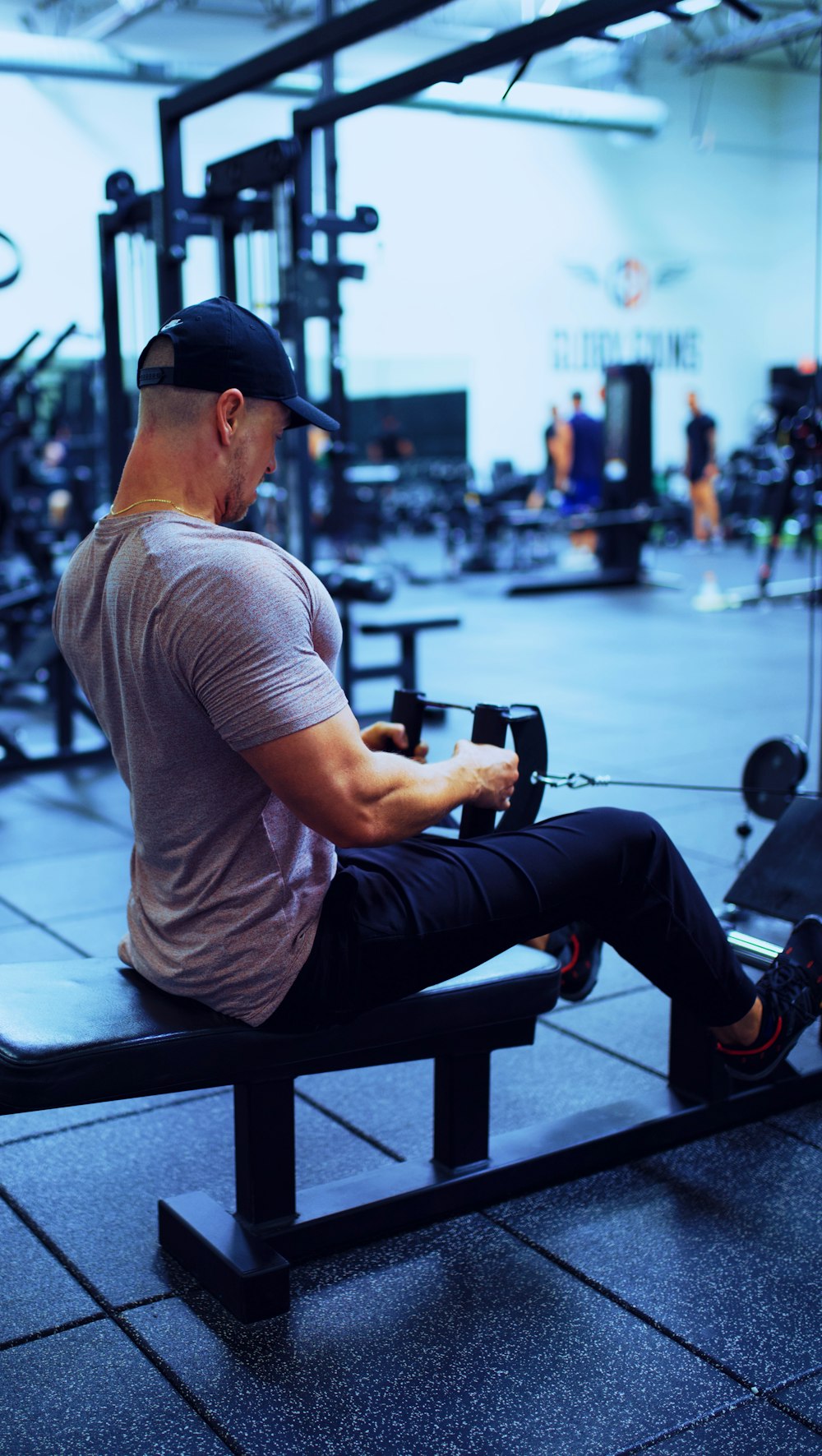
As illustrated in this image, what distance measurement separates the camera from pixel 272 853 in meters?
1.47

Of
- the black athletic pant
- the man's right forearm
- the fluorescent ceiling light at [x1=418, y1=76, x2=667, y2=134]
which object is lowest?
the black athletic pant

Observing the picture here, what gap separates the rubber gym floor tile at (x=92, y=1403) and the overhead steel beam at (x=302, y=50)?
2235 mm

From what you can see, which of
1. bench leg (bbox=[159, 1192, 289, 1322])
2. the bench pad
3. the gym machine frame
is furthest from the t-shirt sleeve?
the gym machine frame

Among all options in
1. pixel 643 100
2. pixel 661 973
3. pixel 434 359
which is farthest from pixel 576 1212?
pixel 434 359

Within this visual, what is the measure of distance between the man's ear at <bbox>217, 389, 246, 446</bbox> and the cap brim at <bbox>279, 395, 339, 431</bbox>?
6 cm

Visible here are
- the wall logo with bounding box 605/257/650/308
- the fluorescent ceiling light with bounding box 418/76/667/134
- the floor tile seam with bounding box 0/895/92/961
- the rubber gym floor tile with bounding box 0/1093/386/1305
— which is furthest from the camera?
the wall logo with bounding box 605/257/650/308

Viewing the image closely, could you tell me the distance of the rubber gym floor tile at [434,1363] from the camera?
1394 mm

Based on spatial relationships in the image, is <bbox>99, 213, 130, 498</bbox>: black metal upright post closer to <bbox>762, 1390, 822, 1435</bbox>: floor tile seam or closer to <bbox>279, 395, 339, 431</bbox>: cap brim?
<bbox>279, 395, 339, 431</bbox>: cap brim

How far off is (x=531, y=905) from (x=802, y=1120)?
0.76 m

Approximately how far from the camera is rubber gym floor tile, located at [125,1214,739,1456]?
139 centimetres

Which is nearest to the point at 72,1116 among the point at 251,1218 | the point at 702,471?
the point at 251,1218

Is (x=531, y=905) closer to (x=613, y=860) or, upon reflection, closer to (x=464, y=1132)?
(x=613, y=860)

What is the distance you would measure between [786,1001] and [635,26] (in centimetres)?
169

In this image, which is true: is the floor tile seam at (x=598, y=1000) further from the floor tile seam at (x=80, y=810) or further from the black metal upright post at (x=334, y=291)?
the black metal upright post at (x=334, y=291)
